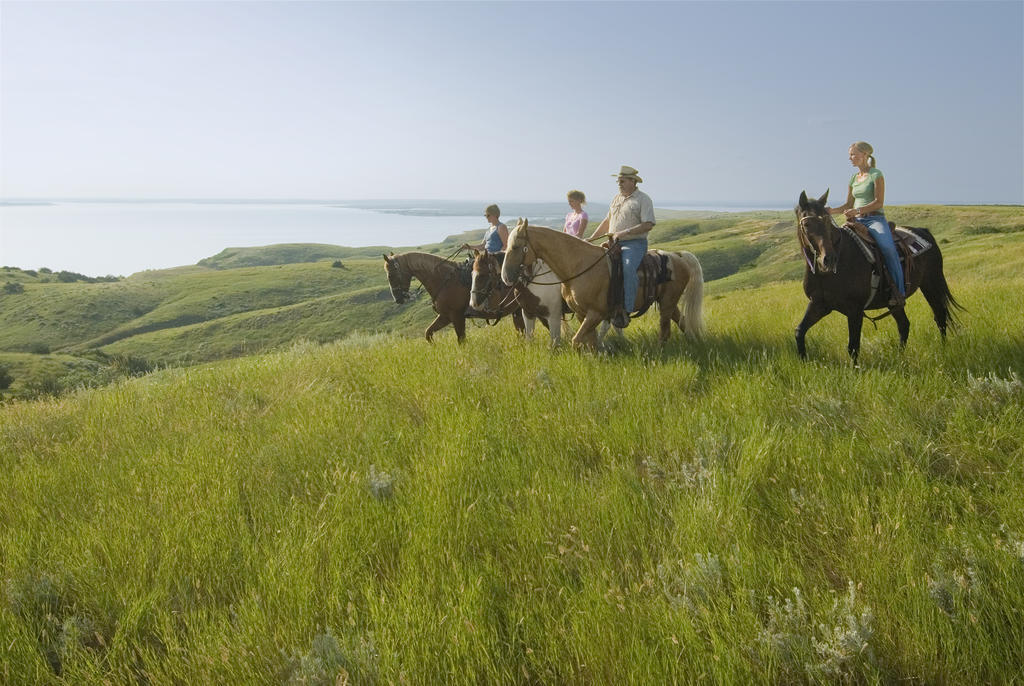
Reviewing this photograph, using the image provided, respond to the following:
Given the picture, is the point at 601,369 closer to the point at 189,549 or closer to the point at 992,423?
the point at 992,423

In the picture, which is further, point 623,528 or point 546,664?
point 623,528

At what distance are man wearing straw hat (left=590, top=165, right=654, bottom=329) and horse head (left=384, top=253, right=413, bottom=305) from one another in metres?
4.72

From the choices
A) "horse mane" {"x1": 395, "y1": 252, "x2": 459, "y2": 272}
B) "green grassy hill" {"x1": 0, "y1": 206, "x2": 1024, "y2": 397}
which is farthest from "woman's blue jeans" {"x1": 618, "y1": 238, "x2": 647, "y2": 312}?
"green grassy hill" {"x1": 0, "y1": 206, "x2": 1024, "y2": 397}

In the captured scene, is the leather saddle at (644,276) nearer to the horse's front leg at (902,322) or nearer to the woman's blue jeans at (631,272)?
the woman's blue jeans at (631,272)

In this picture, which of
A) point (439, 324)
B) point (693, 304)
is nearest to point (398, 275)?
point (439, 324)

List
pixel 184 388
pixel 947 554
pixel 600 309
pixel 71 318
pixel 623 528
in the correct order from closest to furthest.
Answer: pixel 947 554 → pixel 623 528 → pixel 184 388 → pixel 600 309 → pixel 71 318

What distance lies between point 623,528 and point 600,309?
5310 mm

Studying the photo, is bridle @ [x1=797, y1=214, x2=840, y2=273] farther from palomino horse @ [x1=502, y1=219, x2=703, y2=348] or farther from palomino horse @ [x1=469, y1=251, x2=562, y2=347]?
palomino horse @ [x1=469, y1=251, x2=562, y2=347]

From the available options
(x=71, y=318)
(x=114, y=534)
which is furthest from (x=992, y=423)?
(x=71, y=318)

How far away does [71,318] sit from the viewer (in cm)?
11775

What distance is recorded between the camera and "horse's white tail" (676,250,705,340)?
886cm

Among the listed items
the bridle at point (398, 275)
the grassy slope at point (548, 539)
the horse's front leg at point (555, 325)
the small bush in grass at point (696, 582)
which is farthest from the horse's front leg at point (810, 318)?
the bridle at point (398, 275)

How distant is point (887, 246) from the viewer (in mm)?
6633

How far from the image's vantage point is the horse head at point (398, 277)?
35.2ft
